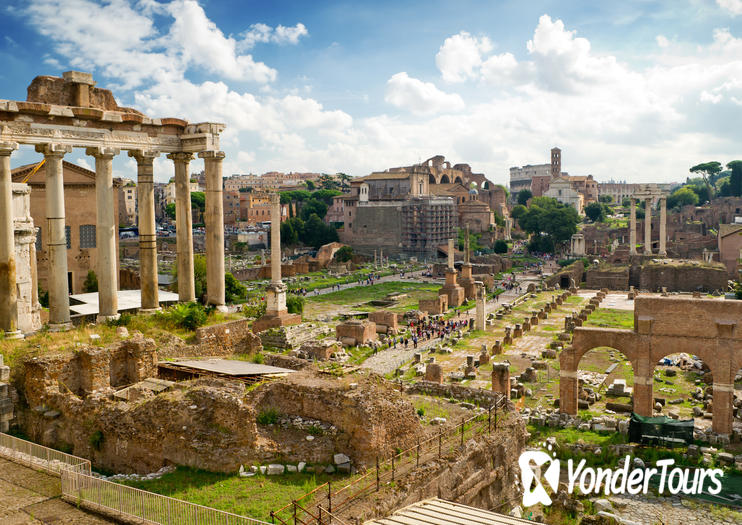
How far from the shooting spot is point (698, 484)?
15.1m

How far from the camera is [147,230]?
16688 mm

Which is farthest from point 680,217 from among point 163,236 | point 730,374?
point 730,374

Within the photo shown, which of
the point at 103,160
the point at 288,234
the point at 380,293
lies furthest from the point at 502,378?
the point at 288,234

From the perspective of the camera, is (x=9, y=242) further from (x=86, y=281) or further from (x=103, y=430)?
(x=86, y=281)

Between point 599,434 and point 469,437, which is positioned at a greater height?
point 469,437

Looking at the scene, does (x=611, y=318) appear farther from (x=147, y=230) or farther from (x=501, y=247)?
(x=501, y=247)

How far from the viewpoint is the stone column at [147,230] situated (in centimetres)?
1661

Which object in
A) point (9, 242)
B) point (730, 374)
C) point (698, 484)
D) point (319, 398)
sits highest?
point (9, 242)

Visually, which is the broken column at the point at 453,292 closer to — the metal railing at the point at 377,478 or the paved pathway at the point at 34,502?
the metal railing at the point at 377,478

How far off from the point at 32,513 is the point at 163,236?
3166 inches

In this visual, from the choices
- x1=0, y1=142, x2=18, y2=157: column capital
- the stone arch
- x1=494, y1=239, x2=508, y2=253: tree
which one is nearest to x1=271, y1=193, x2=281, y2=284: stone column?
the stone arch

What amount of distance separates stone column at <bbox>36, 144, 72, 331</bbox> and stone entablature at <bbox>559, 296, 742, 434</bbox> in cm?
1451

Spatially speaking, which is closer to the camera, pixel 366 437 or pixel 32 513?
pixel 32 513

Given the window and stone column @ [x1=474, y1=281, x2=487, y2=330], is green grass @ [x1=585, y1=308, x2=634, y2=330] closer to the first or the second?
stone column @ [x1=474, y1=281, x2=487, y2=330]
